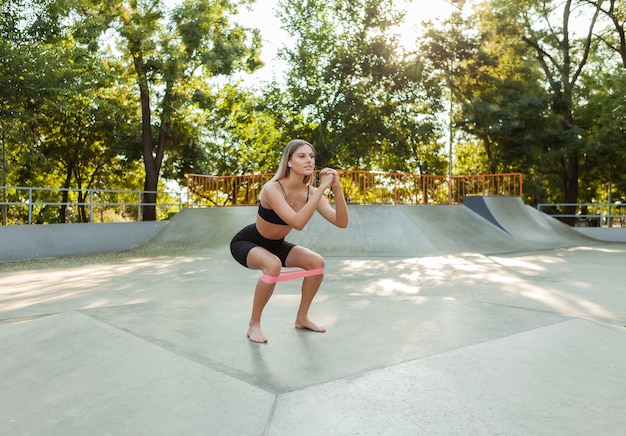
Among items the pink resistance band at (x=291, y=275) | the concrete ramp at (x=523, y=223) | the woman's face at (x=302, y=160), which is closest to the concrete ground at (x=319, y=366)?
the pink resistance band at (x=291, y=275)

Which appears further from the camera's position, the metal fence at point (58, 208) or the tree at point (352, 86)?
the metal fence at point (58, 208)

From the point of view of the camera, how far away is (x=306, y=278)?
161 inches

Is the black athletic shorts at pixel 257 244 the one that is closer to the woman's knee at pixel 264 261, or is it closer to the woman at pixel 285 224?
the woman at pixel 285 224

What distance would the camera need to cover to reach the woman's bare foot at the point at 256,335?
3.78 metres

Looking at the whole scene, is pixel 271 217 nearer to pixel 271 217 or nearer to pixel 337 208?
pixel 271 217

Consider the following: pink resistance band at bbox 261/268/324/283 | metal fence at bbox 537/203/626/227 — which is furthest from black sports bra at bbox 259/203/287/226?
metal fence at bbox 537/203/626/227

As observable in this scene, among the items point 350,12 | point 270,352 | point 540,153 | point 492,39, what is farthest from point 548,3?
point 270,352

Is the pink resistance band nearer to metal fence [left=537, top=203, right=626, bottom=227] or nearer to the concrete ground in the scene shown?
the concrete ground

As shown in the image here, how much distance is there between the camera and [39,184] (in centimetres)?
3403

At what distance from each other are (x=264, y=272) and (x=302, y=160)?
91cm

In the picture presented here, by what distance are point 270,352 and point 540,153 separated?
27664 mm

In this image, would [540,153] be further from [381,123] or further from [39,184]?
[39,184]

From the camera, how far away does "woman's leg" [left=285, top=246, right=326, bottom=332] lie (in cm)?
400

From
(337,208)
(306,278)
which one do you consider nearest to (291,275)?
(306,278)
